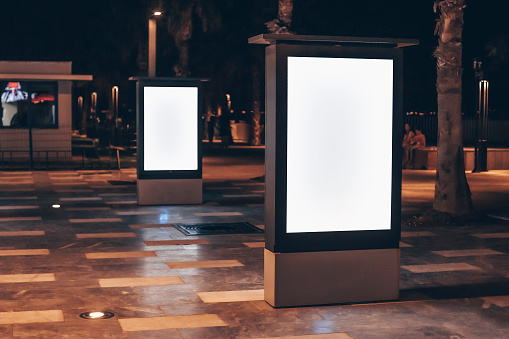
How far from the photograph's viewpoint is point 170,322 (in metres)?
6.98

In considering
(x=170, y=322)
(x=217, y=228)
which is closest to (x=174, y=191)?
(x=217, y=228)

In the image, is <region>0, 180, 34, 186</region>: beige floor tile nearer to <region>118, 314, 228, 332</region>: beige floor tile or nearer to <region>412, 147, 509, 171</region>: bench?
<region>412, 147, 509, 171</region>: bench

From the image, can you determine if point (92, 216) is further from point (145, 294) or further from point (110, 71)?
point (110, 71)

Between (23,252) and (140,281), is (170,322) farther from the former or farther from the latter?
(23,252)

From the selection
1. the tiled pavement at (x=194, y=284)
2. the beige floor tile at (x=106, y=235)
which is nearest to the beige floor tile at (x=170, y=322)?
the tiled pavement at (x=194, y=284)

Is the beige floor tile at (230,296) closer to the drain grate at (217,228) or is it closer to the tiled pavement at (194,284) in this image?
the tiled pavement at (194,284)

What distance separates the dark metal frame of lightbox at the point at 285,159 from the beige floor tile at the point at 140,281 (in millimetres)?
1548

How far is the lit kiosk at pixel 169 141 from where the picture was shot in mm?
16719

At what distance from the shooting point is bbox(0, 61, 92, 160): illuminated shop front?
3059 cm

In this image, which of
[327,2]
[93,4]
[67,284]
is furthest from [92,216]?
[93,4]

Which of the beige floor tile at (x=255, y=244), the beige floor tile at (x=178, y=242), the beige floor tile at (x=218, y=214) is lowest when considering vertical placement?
the beige floor tile at (x=178, y=242)

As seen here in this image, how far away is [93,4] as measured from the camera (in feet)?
179

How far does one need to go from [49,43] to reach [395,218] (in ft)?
178

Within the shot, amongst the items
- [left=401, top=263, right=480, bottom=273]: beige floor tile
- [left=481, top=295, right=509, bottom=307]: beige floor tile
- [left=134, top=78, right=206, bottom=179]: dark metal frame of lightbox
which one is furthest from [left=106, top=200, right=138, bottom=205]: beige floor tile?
[left=481, top=295, right=509, bottom=307]: beige floor tile
